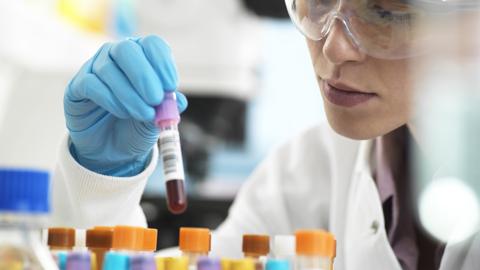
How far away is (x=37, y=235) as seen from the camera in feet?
2.60

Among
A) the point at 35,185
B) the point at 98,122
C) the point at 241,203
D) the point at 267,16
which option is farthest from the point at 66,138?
the point at 267,16

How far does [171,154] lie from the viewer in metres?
1.03

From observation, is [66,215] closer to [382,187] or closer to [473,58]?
[382,187]

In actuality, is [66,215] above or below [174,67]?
below

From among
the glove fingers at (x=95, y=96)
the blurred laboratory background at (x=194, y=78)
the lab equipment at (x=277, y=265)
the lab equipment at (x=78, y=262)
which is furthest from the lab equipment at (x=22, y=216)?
the blurred laboratory background at (x=194, y=78)

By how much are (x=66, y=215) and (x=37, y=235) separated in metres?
0.69

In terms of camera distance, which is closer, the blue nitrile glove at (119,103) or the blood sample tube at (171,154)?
the blood sample tube at (171,154)

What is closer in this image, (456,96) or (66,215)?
(456,96)

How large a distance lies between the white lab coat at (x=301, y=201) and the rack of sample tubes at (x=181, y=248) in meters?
0.38

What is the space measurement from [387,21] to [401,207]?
508mm

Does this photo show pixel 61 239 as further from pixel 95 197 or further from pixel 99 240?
pixel 95 197

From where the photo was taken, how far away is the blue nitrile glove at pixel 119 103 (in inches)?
46.4

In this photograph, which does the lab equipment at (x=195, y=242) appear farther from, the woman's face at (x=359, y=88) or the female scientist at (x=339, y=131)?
the woman's face at (x=359, y=88)

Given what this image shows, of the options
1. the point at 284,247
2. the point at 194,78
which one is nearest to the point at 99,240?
the point at 284,247
